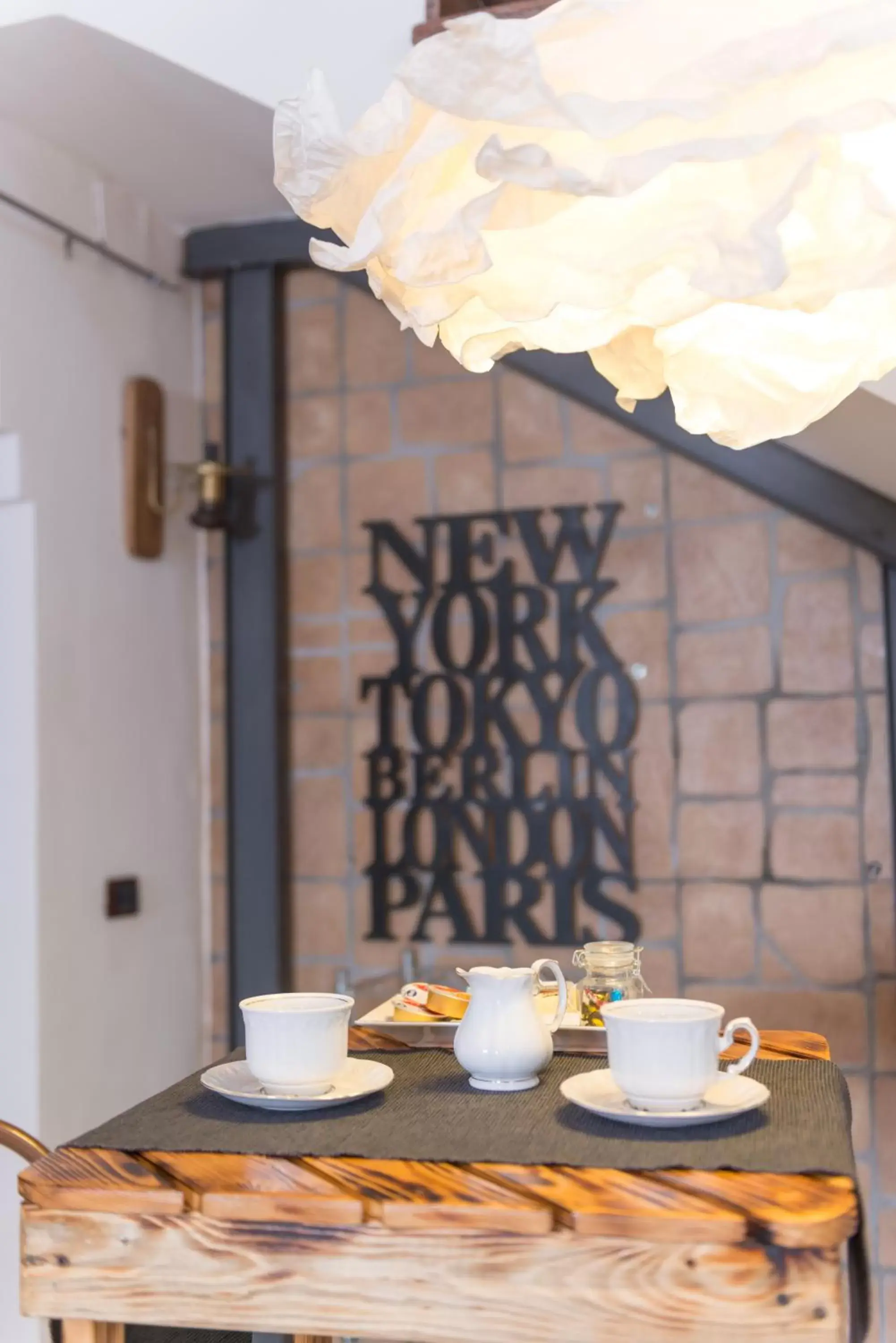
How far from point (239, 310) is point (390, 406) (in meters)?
0.43

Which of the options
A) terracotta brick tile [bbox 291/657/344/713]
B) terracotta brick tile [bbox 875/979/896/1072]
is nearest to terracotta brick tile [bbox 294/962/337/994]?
terracotta brick tile [bbox 291/657/344/713]

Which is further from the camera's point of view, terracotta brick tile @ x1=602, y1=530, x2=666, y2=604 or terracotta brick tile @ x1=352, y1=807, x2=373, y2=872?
terracotta brick tile @ x1=352, y1=807, x2=373, y2=872

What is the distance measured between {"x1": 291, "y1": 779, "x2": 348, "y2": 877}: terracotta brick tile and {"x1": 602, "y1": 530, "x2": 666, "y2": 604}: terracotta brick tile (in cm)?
77

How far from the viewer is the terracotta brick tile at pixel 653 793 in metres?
2.86

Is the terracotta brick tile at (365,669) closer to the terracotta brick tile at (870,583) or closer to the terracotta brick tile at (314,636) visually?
the terracotta brick tile at (314,636)

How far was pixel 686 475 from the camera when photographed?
2.89 metres

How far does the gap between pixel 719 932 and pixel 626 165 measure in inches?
80.1

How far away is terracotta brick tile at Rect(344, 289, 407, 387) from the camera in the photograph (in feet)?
10.2

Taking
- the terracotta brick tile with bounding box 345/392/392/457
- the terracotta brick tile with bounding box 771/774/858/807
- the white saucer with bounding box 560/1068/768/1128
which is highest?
the terracotta brick tile with bounding box 345/392/392/457

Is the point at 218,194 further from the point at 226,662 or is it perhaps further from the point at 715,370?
the point at 715,370

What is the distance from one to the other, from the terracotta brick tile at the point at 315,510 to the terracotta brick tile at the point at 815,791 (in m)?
1.12

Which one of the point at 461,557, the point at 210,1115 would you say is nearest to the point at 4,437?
the point at 461,557

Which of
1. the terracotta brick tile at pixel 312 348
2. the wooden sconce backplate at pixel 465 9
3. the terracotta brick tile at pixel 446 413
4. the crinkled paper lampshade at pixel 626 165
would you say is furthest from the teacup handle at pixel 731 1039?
the terracotta brick tile at pixel 312 348

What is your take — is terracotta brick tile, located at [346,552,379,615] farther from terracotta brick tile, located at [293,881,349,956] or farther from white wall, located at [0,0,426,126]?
white wall, located at [0,0,426,126]
